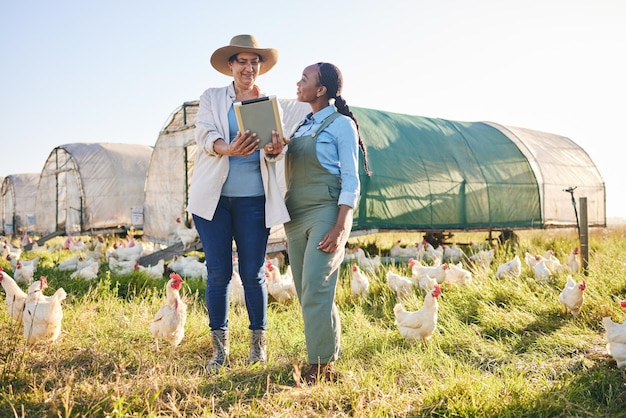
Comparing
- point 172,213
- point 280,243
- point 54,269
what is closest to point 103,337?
point 54,269

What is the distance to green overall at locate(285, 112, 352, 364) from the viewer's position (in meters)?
3.06

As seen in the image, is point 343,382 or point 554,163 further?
point 554,163

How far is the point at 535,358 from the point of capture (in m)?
3.59

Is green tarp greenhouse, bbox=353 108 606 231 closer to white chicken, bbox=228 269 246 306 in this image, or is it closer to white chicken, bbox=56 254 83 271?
white chicken, bbox=228 269 246 306

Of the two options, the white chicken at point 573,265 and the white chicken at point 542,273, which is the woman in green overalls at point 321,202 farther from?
the white chicken at point 573,265

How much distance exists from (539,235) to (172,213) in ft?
27.0

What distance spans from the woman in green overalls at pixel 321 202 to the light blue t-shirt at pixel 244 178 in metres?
0.20

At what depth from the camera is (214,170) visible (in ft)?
10.8

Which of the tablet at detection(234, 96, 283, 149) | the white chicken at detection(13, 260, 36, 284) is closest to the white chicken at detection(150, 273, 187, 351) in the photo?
the tablet at detection(234, 96, 283, 149)

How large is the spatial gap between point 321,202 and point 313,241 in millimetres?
236

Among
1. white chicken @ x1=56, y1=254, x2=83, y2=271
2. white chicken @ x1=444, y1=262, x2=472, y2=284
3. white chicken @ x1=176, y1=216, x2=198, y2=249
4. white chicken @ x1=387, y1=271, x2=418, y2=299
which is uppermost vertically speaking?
white chicken @ x1=444, y1=262, x2=472, y2=284

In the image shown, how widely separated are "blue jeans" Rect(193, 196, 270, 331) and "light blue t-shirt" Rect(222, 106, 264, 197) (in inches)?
1.7

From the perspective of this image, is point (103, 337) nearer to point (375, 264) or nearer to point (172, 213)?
point (375, 264)

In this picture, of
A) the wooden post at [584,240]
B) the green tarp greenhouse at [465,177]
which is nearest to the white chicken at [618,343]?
the wooden post at [584,240]
